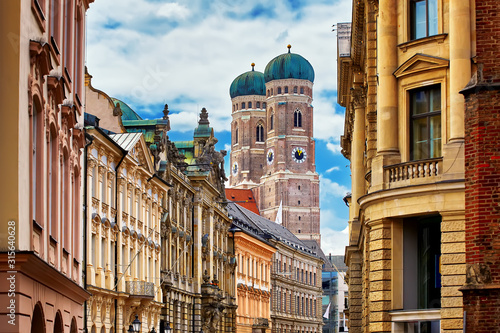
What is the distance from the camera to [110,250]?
162 feet

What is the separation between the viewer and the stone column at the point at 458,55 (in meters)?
25.5

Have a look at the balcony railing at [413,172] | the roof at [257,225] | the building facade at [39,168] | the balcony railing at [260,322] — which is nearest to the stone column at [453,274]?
the balcony railing at [413,172]

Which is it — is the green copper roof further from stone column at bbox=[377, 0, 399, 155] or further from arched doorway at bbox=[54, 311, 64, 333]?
arched doorway at bbox=[54, 311, 64, 333]

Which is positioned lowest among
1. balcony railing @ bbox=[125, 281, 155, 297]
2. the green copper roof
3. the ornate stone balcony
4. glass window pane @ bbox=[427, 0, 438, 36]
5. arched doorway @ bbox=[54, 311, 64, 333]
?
the ornate stone balcony

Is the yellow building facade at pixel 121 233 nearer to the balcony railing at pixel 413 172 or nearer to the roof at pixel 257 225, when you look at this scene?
the balcony railing at pixel 413 172

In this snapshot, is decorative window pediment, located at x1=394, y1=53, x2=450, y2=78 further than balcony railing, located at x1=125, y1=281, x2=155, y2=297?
No

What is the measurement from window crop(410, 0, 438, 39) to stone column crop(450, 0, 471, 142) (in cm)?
115

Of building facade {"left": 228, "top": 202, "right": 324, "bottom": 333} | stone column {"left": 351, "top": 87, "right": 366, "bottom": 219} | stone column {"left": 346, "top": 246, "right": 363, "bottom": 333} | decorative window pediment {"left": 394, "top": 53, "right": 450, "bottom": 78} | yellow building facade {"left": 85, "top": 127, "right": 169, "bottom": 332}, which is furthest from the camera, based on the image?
building facade {"left": 228, "top": 202, "right": 324, "bottom": 333}

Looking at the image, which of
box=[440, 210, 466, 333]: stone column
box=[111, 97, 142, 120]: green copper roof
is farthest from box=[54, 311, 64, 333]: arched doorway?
box=[111, 97, 142, 120]: green copper roof

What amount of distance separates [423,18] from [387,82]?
186cm

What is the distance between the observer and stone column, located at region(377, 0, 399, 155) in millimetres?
27391

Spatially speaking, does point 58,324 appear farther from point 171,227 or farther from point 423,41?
point 171,227

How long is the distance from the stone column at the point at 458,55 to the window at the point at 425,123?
956mm

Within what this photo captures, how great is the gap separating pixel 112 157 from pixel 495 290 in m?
33.4
